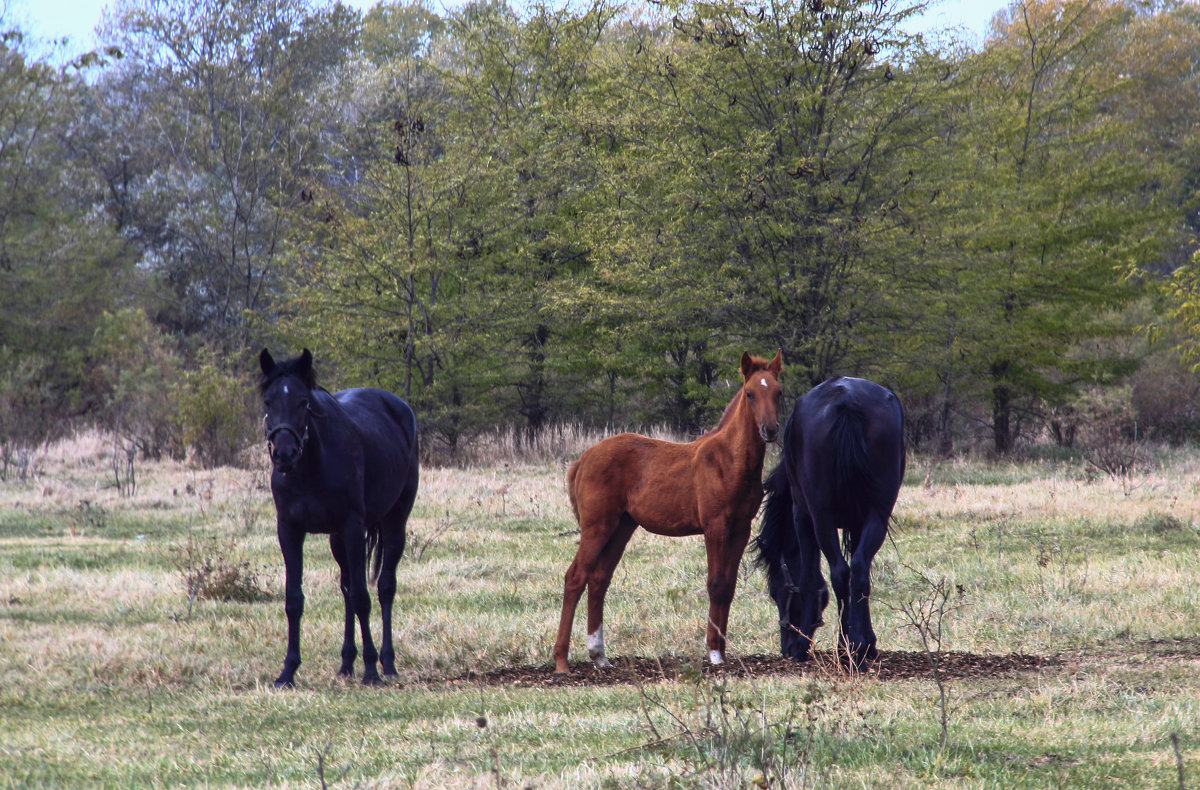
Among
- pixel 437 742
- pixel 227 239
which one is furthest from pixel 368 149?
pixel 437 742

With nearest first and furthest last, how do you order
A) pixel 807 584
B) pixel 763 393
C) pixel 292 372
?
pixel 763 393
pixel 292 372
pixel 807 584

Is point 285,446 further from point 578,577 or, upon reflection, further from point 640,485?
point 640,485

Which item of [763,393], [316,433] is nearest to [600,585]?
[763,393]

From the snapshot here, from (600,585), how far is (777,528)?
5.09ft

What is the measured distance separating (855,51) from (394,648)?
17.1 m

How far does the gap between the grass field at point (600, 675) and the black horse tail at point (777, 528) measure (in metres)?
0.71

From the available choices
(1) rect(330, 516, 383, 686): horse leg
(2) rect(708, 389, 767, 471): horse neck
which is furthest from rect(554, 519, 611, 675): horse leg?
(1) rect(330, 516, 383, 686): horse leg

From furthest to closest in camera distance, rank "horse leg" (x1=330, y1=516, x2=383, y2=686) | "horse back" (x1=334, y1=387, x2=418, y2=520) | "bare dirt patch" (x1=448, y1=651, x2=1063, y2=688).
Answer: "horse back" (x1=334, y1=387, x2=418, y2=520)
"horse leg" (x1=330, y1=516, x2=383, y2=686)
"bare dirt patch" (x1=448, y1=651, x2=1063, y2=688)

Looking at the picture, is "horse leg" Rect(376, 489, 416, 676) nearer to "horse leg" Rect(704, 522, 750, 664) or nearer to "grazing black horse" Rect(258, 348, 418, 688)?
"grazing black horse" Rect(258, 348, 418, 688)

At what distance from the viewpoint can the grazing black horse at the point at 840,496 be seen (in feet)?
23.1

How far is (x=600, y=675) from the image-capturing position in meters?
7.12

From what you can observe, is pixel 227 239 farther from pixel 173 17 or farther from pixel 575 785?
pixel 575 785

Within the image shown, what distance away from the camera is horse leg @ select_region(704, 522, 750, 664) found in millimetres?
7000

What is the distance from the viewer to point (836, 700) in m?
5.73
